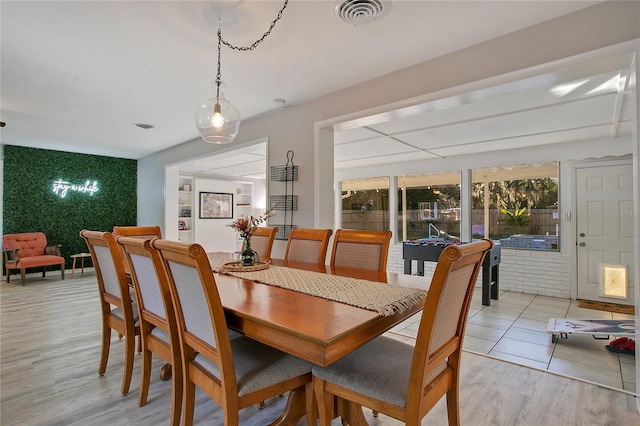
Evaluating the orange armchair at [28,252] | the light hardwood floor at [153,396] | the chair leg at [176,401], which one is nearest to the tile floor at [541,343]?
the light hardwood floor at [153,396]

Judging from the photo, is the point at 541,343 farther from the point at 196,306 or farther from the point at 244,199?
the point at 244,199

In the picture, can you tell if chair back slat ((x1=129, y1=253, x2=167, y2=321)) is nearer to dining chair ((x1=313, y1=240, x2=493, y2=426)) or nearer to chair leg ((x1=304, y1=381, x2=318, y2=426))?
chair leg ((x1=304, y1=381, x2=318, y2=426))

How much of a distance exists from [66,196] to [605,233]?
961 centimetres

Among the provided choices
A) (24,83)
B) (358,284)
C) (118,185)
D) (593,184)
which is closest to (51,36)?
(24,83)

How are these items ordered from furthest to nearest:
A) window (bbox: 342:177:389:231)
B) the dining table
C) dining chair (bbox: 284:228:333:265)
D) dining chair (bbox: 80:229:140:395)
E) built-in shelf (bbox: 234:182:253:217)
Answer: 1. built-in shelf (bbox: 234:182:253:217)
2. window (bbox: 342:177:389:231)
3. dining chair (bbox: 284:228:333:265)
4. dining chair (bbox: 80:229:140:395)
5. the dining table

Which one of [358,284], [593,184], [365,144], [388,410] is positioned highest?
[365,144]

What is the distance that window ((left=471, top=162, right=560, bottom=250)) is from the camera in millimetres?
5125

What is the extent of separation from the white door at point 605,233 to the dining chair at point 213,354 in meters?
5.16

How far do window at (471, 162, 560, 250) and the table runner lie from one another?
4.66 metres

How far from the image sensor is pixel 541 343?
3047 millimetres

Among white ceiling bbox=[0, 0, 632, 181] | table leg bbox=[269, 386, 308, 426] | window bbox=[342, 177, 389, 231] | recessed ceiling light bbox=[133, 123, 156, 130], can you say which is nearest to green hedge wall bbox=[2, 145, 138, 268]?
white ceiling bbox=[0, 0, 632, 181]

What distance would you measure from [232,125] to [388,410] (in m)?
2.14

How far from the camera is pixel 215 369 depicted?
4.56 ft

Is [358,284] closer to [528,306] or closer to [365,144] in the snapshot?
[365,144]
